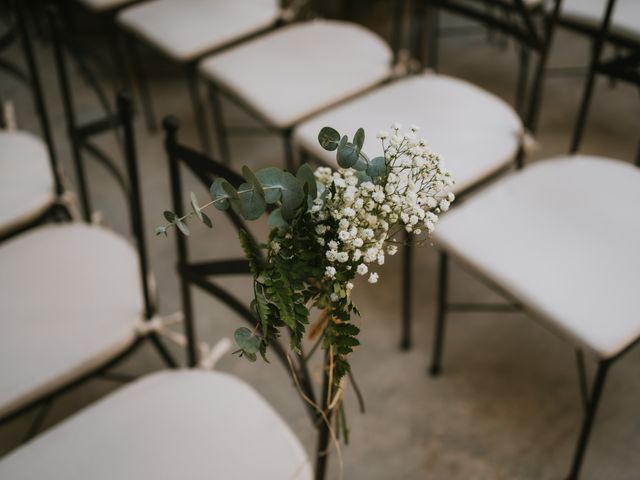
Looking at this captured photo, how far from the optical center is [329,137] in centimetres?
76

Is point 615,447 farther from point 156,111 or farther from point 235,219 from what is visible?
point 156,111

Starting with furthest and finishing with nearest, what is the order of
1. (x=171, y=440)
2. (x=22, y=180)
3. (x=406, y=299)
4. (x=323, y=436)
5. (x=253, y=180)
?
1. (x=406, y=299)
2. (x=22, y=180)
3. (x=171, y=440)
4. (x=323, y=436)
5. (x=253, y=180)

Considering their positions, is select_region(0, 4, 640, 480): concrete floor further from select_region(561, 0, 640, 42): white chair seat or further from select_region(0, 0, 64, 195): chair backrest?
select_region(561, 0, 640, 42): white chair seat

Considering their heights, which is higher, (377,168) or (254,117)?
(377,168)

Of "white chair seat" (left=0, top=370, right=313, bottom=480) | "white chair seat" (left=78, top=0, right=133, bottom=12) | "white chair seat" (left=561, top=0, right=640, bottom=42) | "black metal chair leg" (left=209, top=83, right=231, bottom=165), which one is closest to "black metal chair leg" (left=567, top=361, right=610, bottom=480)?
"white chair seat" (left=0, top=370, right=313, bottom=480)

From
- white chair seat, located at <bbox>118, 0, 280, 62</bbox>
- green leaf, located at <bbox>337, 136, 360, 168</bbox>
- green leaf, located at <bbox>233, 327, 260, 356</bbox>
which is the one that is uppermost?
green leaf, located at <bbox>337, 136, 360, 168</bbox>

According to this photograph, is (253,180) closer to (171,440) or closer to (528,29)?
(171,440)

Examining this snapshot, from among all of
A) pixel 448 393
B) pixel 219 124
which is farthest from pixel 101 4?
pixel 448 393

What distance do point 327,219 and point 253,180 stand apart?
92 millimetres

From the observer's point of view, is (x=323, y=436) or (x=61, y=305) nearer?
(x=323, y=436)

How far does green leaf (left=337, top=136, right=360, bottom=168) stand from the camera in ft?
2.44

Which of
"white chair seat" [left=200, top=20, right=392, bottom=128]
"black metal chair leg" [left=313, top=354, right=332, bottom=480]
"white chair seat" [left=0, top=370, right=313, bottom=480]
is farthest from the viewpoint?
"white chair seat" [left=200, top=20, right=392, bottom=128]

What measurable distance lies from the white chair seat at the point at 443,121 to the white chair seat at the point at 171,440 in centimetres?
67

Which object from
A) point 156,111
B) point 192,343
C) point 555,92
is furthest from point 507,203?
→ point 156,111
